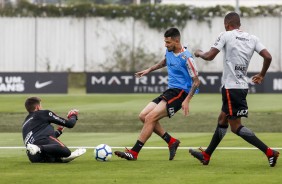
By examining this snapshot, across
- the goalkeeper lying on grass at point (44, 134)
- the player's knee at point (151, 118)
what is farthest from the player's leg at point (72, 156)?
the player's knee at point (151, 118)

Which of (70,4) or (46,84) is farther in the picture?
(70,4)

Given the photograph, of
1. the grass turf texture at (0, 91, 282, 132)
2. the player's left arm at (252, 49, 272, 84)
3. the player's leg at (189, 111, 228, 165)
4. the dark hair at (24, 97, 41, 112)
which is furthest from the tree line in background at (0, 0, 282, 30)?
the player's left arm at (252, 49, 272, 84)

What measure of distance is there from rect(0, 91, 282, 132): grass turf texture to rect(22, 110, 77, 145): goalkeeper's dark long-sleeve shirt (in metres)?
10.4

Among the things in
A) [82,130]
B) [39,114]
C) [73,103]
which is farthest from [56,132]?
[73,103]

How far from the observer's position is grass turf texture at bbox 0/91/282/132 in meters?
24.7

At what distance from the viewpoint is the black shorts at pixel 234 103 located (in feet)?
41.1

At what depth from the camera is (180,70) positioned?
1388cm

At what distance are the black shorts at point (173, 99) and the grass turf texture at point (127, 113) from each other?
9.99m

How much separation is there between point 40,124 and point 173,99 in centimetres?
207

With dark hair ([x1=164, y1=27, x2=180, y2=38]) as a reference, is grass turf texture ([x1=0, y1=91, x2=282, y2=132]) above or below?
below

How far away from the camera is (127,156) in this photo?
13.6 meters

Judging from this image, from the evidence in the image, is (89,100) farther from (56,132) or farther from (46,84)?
(56,132)

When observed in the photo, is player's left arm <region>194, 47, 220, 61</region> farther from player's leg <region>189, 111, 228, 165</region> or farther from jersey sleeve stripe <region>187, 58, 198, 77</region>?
jersey sleeve stripe <region>187, 58, 198, 77</region>

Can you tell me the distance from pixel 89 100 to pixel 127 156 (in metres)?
21.7
